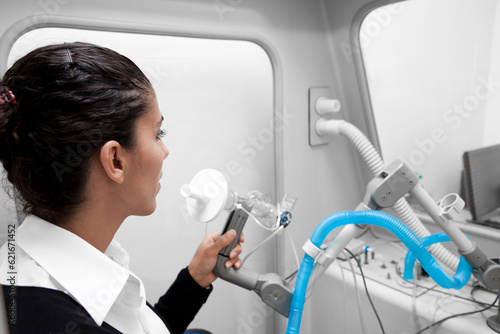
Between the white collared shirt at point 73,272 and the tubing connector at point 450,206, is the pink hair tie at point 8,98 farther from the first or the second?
the tubing connector at point 450,206

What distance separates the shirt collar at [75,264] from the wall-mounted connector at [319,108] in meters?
1.17

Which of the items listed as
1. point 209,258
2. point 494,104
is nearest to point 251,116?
point 209,258

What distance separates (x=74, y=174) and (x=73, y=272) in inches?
8.0

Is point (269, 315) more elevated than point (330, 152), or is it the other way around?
point (330, 152)

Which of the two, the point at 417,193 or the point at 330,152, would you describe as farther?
the point at 330,152

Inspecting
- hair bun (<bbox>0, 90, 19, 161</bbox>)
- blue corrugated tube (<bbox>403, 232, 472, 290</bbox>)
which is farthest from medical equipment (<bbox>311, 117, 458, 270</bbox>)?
hair bun (<bbox>0, 90, 19, 161</bbox>)

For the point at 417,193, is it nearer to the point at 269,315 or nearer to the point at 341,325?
the point at 341,325

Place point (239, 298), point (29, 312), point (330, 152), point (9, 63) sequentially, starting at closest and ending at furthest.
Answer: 1. point (29, 312)
2. point (9, 63)
3. point (239, 298)
4. point (330, 152)

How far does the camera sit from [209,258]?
3.78 feet

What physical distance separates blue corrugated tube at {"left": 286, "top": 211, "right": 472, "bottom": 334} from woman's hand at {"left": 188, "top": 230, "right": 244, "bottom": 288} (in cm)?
21

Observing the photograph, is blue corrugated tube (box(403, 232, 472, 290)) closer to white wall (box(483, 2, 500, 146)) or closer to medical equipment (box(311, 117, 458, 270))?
medical equipment (box(311, 117, 458, 270))

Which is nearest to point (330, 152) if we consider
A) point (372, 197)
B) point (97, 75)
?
point (372, 197)

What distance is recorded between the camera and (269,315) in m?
1.80

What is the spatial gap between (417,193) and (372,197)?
0.43ft
